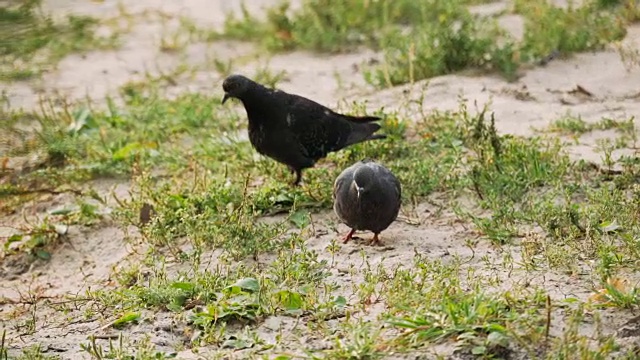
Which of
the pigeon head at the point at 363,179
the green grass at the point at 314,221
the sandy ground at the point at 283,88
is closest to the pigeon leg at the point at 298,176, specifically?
the green grass at the point at 314,221

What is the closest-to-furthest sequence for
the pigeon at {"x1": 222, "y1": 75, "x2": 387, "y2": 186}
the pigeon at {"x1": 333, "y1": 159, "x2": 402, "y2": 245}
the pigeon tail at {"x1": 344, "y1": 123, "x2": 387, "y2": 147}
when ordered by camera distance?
the pigeon at {"x1": 333, "y1": 159, "x2": 402, "y2": 245}
the pigeon at {"x1": 222, "y1": 75, "x2": 387, "y2": 186}
the pigeon tail at {"x1": 344, "y1": 123, "x2": 387, "y2": 147}

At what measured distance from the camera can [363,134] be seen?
7586 millimetres

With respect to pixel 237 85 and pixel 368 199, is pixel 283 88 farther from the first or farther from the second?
pixel 368 199

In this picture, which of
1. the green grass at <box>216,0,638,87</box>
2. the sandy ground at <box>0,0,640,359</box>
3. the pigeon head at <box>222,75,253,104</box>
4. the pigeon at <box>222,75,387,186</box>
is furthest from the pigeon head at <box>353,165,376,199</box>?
the green grass at <box>216,0,638,87</box>

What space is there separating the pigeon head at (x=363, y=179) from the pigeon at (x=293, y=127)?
986mm

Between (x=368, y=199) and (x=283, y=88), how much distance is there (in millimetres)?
3539

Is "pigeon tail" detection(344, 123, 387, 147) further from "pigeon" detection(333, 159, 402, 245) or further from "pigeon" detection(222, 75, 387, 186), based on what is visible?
"pigeon" detection(333, 159, 402, 245)

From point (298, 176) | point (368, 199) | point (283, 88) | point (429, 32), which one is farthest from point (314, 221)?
point (429, 32)

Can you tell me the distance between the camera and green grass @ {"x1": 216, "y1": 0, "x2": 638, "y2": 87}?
30.3 ft

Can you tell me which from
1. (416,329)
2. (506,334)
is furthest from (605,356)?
(416,329)

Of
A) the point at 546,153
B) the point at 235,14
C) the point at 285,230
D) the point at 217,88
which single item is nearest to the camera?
the point at 285,230

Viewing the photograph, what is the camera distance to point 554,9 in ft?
32.7

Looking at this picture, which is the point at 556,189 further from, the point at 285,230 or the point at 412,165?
the point at 285,230

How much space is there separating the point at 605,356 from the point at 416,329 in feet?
2.77
